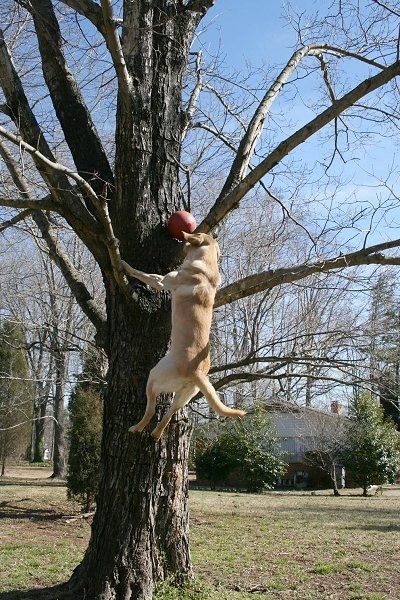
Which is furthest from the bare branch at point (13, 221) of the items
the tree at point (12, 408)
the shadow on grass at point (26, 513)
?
the tree at point (12, 408)

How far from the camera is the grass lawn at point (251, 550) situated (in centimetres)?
705

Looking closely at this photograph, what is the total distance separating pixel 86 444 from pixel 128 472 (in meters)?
9.49

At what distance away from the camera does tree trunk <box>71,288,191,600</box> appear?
5738mm

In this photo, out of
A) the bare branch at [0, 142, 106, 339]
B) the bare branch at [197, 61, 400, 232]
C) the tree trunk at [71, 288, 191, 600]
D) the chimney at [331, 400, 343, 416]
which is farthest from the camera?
the chimney at [331, 400, 343, 416]

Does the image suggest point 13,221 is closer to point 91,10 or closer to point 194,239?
point 91,10

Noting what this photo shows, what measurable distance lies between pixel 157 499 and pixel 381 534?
7.44 m

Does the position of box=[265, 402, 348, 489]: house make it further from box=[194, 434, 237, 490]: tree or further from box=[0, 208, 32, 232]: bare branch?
box=[0, 208, 32, 232]: bare branch

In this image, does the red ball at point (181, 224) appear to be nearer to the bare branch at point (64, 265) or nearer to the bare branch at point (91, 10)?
the bare branch at point (64, 265)

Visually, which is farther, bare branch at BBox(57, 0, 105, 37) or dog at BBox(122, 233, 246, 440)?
bare branch at BBox(57, 0, 105, 37)

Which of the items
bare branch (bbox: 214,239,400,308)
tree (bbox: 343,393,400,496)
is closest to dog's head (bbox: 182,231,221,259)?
bare branch (bbox: 214,239,400,308)

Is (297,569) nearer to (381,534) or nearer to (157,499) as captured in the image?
(157,499)

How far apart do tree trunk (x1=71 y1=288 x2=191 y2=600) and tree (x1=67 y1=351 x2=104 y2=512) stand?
8149 millimetres

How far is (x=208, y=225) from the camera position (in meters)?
5.84

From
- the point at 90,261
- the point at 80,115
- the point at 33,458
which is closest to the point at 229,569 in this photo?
the point at 80,115
